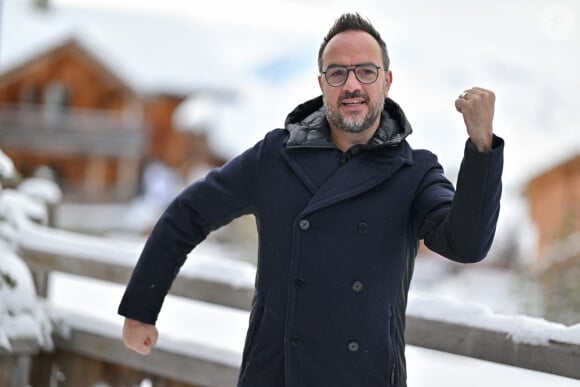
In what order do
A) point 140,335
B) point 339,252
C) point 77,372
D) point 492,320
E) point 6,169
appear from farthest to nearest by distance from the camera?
1. point 77,372
2. point 6,169
3. point 492,320
4. point 140,335
5. point 339,252

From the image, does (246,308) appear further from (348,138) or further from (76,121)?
(76,121)

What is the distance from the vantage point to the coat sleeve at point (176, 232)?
266 cm

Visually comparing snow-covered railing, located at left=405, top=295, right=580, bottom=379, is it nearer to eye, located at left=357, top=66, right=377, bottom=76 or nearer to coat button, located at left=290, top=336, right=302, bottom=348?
coat button, located at left=290, top=336, right=302, bottom=348

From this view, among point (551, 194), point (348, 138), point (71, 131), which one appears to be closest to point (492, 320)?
point (348, 138)

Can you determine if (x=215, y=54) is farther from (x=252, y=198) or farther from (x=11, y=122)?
(x=252, y=198)

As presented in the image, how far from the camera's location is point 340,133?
2512mm

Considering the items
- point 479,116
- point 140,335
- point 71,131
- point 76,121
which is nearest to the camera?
point 479,116

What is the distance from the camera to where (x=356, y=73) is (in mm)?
2432

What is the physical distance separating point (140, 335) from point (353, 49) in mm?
1094

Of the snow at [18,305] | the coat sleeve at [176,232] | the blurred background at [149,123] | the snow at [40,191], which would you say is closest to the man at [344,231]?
the coat sleeve at [176,232]

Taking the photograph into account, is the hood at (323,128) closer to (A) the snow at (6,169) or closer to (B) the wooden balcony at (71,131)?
(A) the snow at (6,169)

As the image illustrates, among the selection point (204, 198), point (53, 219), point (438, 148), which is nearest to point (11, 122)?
point (438, 148)

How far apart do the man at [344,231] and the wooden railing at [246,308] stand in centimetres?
45

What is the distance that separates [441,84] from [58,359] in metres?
32.9
